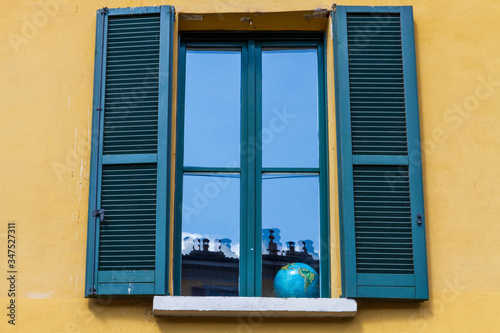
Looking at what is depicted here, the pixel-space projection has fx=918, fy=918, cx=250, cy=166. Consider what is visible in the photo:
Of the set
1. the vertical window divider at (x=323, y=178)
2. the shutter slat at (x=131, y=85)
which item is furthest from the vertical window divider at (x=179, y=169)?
the vertical window divider at (x=323, y=178)

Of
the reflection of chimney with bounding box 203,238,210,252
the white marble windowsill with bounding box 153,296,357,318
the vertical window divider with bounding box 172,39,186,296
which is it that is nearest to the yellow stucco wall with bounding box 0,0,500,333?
the white marble windowsill with bounding box 153,296,357,318

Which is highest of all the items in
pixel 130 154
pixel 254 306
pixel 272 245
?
pixel 130 154

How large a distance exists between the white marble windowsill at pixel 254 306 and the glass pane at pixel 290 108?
954 millimetres

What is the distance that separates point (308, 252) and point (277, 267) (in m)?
0.21

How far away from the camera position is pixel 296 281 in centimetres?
523

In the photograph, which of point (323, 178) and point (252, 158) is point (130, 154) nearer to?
point (252, 158)

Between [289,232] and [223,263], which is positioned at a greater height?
[289,232]

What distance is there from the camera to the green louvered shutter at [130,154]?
200 inches

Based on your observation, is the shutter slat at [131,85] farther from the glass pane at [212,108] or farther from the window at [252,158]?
the glass pane at [212,108]

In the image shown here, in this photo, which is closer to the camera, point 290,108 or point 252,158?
point 252,158

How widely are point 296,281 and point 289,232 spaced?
0.34 metres

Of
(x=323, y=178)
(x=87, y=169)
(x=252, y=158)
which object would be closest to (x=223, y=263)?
(x=252, y=158)

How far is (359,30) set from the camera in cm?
552

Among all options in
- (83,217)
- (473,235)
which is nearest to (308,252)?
(473,235)
